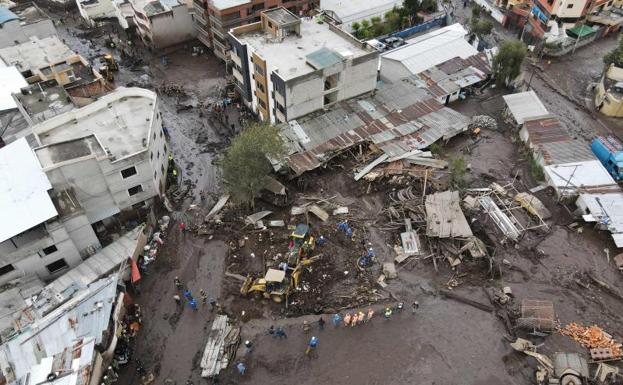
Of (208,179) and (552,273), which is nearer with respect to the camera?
(552,273)

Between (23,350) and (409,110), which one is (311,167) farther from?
(23,350)

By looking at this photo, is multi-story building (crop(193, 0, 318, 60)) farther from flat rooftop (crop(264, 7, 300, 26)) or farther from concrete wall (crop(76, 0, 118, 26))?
concrete wall (crop(76, 0, 118, 26))

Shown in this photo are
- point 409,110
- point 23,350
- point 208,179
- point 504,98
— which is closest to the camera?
point 23,350

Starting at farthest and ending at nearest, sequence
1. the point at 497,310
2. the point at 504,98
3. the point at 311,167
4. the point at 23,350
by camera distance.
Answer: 1. the point at 504,98
2. the point at 311,167
3. the point at 497,310
4. the point at 23,350

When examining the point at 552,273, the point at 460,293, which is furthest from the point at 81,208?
the point at 552,273

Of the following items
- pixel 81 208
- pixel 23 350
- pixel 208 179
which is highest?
pixel 81 208

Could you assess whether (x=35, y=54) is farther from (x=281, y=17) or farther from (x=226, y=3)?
(x=281, y=17)

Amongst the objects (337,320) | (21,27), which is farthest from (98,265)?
(21,27)
